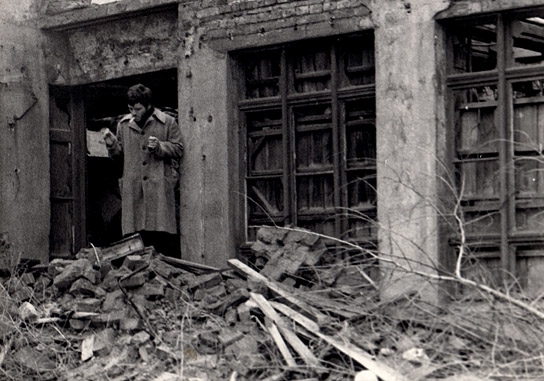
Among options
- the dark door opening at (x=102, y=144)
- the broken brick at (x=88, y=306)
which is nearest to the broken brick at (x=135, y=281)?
the broken brick at (x=88, y=306)

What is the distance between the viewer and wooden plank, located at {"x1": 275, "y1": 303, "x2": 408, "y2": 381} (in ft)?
33.4

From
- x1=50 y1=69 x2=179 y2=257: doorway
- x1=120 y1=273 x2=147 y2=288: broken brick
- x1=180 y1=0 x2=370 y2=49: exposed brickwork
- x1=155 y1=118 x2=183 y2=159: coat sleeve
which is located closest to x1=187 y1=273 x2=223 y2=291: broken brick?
x1=120 y1=273 x2=147 y2=288: broken brick

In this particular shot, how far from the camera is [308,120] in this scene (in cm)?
1374

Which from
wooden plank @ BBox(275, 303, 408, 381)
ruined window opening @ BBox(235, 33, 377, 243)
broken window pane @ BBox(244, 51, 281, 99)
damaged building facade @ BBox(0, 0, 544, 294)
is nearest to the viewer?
wooden plank @ BBox(275, 303, 408, 381)

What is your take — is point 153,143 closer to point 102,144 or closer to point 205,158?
point 205,158

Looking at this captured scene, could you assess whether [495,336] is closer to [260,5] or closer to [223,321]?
[223,321]

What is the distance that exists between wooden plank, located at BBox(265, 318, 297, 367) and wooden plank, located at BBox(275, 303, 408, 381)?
0.23m

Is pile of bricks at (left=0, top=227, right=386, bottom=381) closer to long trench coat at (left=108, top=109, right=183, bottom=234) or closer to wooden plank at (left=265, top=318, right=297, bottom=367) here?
wooden plank at (left=265, top=318, right=297, bottom=367)

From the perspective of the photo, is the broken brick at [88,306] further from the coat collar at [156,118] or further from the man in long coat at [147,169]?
the coat collar at [156,118]

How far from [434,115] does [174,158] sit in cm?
341

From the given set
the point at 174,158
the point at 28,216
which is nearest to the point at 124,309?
the point at 174,158

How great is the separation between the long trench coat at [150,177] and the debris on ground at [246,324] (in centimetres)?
50

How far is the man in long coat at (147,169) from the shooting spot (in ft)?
47.5

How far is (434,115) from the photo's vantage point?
12.5 meters
